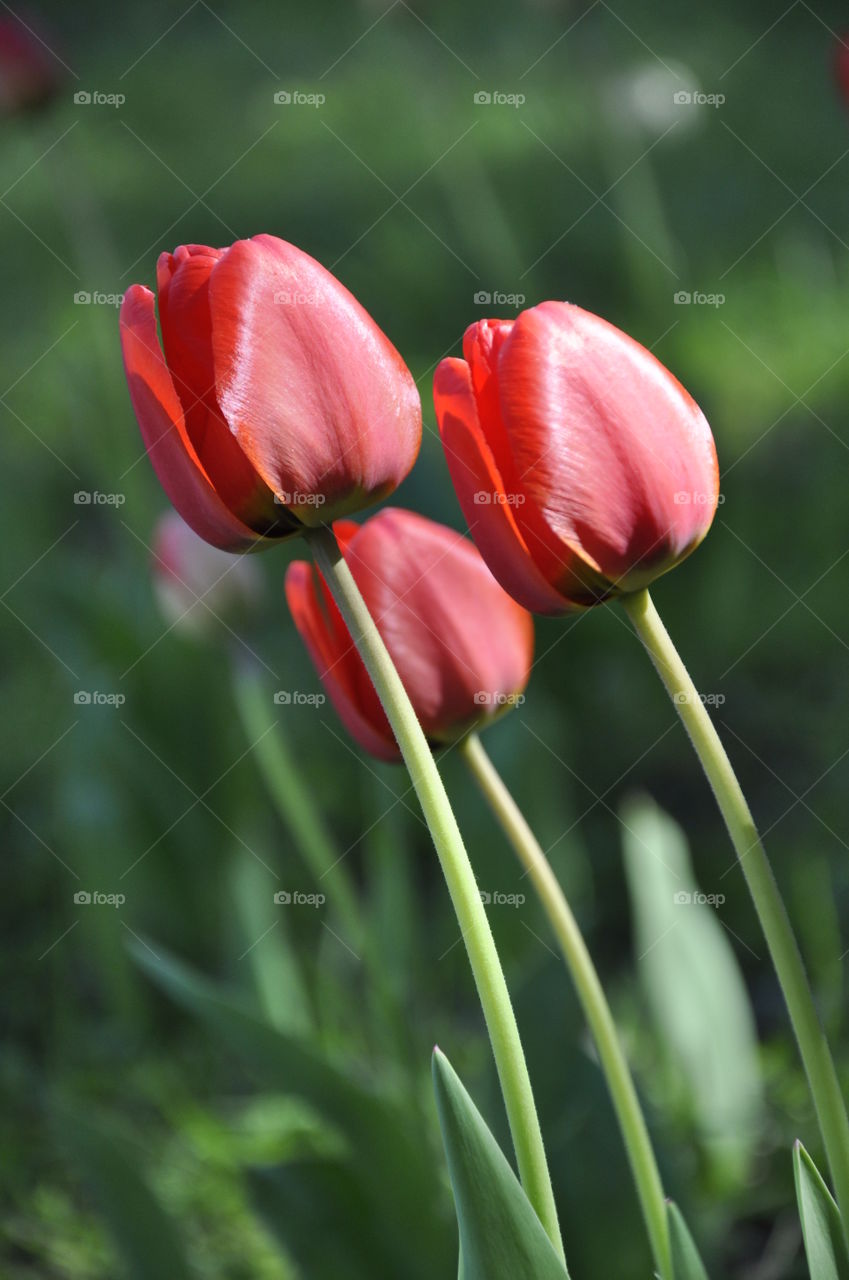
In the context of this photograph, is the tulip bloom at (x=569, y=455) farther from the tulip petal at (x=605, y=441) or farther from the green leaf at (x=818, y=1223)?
the green leaf at (x=818, y=1223)

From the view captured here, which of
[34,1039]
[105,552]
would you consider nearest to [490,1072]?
[34,1039]

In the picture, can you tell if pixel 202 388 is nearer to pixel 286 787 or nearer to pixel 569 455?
pixel 569 455

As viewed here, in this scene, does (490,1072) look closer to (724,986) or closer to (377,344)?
(724,986)

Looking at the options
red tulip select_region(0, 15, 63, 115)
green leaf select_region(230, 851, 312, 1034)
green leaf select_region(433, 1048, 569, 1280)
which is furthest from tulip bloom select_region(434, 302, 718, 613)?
red tulip select_region(0, 15, 63, 115)

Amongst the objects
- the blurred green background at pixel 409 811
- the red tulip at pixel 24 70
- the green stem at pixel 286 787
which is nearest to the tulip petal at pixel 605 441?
the blurred green background at pixel 409 811

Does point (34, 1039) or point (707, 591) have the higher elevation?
point (707, 591)

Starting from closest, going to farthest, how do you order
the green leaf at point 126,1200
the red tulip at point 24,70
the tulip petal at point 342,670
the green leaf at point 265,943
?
1. the tulip petal at point 342,670
2. the green leaf at point 126,1200
3. the green leaf at point 265,943
4. the red tulip at point 24,70
